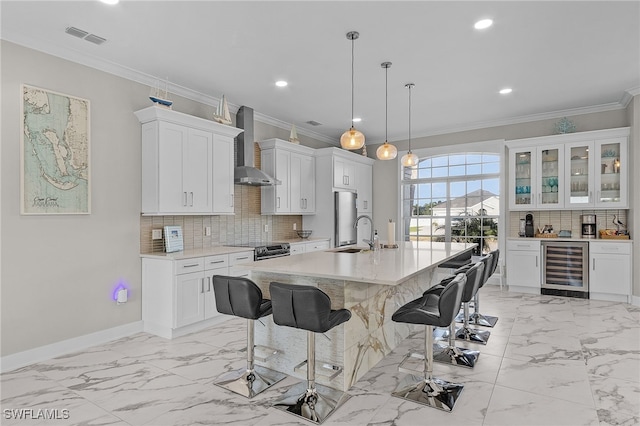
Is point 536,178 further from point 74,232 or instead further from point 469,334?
point 74,232

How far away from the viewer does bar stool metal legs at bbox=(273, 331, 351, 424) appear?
2357 mm

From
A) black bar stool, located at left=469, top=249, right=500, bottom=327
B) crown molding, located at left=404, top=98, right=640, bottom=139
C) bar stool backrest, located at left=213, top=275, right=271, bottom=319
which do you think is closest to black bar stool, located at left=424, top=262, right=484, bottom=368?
black bar stool, located at left=469, top=249, right=500, bottom=327

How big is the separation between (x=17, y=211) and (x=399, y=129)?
5.78m

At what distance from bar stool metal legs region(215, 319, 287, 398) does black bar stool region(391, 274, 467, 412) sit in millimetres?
945

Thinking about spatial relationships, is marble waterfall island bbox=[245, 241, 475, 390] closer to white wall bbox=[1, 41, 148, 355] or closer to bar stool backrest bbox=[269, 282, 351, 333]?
bar stool backrest bbox=[269, 282, 351, 333]

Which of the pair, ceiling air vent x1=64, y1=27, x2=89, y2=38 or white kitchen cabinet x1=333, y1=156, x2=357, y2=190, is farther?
white kitchen cabinet x1=333, y1=156, x2=357, y2=190

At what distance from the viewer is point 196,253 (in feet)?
13.8

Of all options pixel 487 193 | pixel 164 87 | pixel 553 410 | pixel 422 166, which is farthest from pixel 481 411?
pixel 422 166

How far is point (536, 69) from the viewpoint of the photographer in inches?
163

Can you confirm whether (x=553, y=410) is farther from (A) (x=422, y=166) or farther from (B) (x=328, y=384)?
(A) (x=422, y=166)

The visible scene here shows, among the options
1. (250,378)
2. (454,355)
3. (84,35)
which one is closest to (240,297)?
(250,378)

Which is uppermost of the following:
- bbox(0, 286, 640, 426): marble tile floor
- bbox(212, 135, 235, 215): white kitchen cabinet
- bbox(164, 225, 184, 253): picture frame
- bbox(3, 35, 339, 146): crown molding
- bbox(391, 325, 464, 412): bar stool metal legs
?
bbox(3, 35, 339, 146): crown molding

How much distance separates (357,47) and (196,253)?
9.21 ft

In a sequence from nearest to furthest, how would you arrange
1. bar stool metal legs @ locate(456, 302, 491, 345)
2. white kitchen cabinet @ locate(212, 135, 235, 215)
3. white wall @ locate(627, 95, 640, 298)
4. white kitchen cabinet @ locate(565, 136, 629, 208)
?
1. bar stool metal legs @ locate(456, 302, 491, 345)
2. white kitchen cabinet @ locate(212, 135, 235, 215)
3. white wall @ locate(627, 95, 640, 298)
4. white kitchen cabinet @ locate(565, 136, 629, 208)
